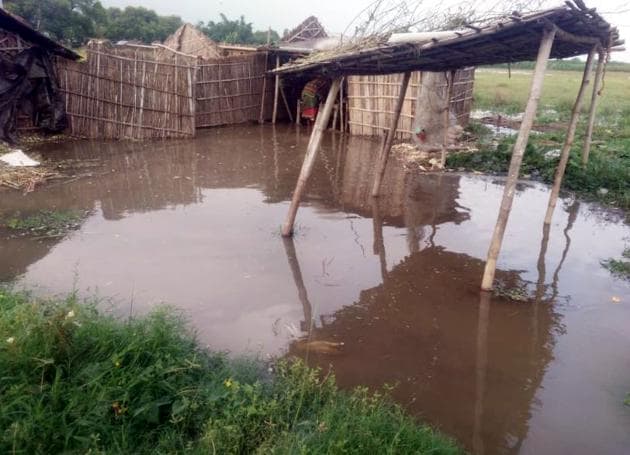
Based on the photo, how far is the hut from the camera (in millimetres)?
10609

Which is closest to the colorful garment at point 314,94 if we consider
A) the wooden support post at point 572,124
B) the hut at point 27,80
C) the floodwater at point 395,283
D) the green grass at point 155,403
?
the hut at point 27,80

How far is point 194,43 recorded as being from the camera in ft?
57.1

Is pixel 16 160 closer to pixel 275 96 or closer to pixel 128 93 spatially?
pixel 128 93

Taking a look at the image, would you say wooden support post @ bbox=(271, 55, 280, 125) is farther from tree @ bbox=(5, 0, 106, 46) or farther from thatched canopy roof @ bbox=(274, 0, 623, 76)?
tree @ bbox=(5, 0, 106, 46)

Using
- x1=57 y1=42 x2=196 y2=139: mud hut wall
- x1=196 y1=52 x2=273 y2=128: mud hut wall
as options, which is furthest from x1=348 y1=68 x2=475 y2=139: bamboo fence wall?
x1=57 y1=42 x2=196 y2=139: mud hut wall

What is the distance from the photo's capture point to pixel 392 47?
15.7ft

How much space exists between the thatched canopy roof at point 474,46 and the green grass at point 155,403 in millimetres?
3163

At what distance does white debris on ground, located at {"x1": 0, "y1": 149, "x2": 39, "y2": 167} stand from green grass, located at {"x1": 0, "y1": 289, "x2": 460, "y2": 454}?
6288 millimetres

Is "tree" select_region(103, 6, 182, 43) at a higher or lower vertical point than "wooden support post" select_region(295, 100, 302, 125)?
higher

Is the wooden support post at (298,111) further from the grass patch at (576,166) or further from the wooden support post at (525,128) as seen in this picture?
the wooden support post at (525,128)

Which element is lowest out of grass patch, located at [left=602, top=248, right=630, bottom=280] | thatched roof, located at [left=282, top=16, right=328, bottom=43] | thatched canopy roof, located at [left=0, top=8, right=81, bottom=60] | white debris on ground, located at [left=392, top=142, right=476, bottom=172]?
grass patch, located at [left=602, top=248, right=630, bottom=280]

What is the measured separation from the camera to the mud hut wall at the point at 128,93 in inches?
448

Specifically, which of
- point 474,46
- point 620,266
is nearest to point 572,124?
point 620,266

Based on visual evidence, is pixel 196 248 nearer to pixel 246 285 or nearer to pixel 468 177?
pixel 246 285
